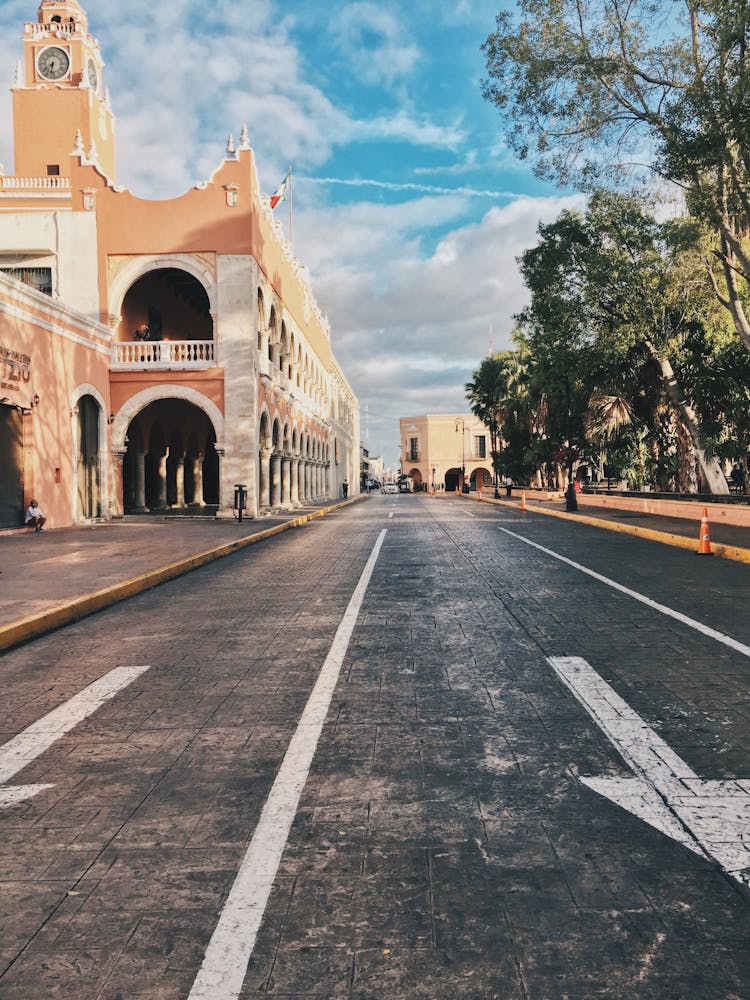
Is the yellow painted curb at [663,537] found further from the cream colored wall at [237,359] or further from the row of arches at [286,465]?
the cream colored wall at [237,359]

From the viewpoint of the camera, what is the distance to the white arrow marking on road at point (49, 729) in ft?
13.2

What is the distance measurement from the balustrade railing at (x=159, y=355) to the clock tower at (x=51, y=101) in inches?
540

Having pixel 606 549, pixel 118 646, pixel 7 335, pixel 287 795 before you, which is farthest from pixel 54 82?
pixel 287 795

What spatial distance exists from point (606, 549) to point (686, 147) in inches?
378

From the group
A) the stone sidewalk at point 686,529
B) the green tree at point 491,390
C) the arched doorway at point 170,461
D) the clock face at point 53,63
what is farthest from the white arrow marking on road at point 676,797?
the green tree at point 491,390

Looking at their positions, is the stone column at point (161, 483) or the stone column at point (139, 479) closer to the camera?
the stone column at point (139, 479)

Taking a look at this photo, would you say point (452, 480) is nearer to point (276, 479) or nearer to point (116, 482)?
point (276, 479)

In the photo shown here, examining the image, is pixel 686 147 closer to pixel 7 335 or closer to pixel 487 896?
pixel 7 335

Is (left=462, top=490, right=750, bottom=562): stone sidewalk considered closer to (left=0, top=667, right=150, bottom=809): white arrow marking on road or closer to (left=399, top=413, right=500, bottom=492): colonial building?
(left=0, top=667, right=150, bottom=809): white arrow marking on road

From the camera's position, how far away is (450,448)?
4444 inches

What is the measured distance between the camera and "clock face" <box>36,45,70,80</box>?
126 feet

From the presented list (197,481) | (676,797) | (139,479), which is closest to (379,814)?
(676,797)

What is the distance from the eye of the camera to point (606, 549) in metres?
16.9

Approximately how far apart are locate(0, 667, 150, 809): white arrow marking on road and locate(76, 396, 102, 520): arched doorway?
2115 cm
